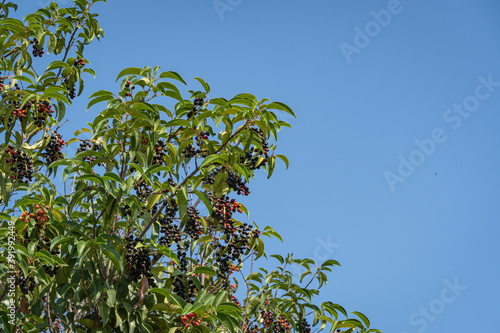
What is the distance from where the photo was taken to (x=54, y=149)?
388cm

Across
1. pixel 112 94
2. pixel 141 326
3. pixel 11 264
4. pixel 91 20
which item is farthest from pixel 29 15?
pixel 141 326

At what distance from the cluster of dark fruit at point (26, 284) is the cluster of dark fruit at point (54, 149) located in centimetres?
98

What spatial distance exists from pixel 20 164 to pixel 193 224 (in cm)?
120

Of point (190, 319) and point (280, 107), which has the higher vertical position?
point (280, 107)

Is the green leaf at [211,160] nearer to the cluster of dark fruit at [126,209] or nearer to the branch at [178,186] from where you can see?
the branch at [178,186]

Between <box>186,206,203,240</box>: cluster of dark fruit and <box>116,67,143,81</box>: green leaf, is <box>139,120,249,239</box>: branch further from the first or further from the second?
<box>116,67,143,81</box>: green leaf

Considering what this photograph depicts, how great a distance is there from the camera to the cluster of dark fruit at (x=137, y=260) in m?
3.12

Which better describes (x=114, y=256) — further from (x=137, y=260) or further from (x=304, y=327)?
(x=304, y=327)

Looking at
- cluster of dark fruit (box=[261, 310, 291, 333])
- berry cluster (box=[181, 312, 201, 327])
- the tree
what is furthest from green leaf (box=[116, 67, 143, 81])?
cluster of dark fruit (box=[261, 310, 291, 333])

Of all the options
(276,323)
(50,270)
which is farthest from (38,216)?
(276,323)

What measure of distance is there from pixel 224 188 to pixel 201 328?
843 mm

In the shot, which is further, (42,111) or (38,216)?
(42,111)

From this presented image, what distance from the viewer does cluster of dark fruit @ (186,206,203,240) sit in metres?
3.39

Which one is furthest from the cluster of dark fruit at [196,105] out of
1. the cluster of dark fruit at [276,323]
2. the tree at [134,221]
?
the cluster of dark fruit at [276,323]
